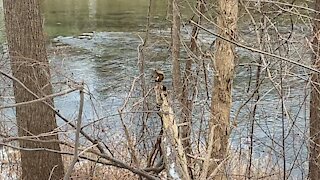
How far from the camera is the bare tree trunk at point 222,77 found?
4.88m

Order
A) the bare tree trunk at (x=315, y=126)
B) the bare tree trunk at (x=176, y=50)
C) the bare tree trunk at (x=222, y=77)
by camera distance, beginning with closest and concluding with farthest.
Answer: the bare tree trunk at (x=222, y=77) < the bare tree trunk at (x=315, y=126) < the bare tree trunk at (x=176, y=50)

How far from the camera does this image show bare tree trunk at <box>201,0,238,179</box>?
16.0ft

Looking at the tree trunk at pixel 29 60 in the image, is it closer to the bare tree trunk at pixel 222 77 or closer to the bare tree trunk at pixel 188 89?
the bare tree trunk at pixel 188 89

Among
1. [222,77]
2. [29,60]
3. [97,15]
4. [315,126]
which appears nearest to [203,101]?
[222,77]

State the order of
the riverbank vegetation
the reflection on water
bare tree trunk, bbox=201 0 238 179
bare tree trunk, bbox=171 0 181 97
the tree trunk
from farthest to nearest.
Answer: the reflection on water < bare tree trunk, bbox=171 0 181 97 < the tree trunk < the riverbank vegetation < bare tree trunk, bbox=201 0 238 179

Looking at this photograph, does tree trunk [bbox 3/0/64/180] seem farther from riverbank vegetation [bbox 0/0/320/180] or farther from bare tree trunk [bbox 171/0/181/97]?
bare tree trunk [bbox 171/0/181/97]

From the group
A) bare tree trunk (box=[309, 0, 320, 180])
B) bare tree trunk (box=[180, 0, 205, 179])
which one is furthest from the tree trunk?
bare tree trunk (box=[309, 0, 320, 180])

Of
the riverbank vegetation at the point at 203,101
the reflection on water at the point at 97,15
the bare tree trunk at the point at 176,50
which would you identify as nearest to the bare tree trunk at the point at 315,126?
the riverbank vegetation at the point at 203,101

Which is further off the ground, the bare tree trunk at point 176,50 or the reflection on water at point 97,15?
the bare tree trunk at point 176,50

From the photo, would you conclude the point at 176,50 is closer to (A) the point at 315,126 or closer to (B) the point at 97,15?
(A) the point at 315,126

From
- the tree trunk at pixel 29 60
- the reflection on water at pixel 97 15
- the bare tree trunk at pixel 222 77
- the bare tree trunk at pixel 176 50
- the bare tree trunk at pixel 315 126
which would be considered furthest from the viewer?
the reflection on water at pixel 97 15

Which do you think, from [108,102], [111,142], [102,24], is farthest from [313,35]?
[102,24]

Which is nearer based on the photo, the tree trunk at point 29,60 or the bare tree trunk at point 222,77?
the bare tree trunk at point 222,77

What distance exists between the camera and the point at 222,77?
499cm
